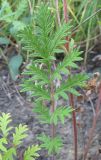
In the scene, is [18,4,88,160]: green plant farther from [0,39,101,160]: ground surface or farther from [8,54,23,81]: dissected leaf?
[8,54,23,81]: dissected leaf

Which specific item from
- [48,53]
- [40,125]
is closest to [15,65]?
[40,125]

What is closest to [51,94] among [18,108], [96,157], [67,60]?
[67,60]

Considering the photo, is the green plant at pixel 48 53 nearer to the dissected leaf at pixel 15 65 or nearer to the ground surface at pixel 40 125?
the ground surface at pixel 40 125

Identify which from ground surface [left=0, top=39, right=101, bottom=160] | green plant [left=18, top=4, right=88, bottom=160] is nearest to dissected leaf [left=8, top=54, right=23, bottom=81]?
ground surface [left=0, top=39, right=101, bottom=160]

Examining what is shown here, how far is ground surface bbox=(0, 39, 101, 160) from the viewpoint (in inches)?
51.9

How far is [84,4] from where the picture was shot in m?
1.66

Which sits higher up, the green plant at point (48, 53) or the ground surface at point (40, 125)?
the green plant at point (48, 53)

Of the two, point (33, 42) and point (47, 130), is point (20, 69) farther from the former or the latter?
point (33, 42)

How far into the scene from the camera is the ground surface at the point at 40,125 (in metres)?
1.32

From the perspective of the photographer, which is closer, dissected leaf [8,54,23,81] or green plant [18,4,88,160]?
green plant [18,4,88,160]

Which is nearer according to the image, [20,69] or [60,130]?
[60,130]

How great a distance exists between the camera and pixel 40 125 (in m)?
1.43

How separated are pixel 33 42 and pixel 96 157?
52cm

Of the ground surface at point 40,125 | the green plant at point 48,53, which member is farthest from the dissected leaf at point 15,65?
the green plant at point 48,53
